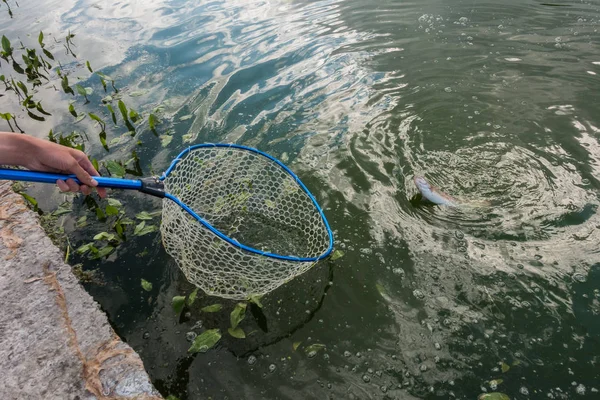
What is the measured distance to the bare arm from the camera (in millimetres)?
2387

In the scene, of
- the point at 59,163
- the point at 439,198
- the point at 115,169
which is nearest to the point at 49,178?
the point at 59,163

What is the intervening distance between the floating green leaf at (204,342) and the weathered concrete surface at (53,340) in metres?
0.44

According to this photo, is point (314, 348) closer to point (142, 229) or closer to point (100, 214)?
point (142, 229)

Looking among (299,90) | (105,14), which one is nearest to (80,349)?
(299,90)

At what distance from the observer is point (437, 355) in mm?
2605

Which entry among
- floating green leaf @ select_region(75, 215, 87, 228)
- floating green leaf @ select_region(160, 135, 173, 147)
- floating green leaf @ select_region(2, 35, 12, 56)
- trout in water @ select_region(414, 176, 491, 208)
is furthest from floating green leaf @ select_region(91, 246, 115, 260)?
floating green leaf @ select_region(2, 35, 12, 56)

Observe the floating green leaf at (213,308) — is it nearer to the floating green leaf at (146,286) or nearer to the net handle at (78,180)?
the floating green leaf at (146,286)

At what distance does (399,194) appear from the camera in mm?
3945

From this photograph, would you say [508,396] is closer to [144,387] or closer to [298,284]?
[298,284]

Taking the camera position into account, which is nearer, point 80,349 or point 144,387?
point 144,387

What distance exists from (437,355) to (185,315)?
1831 mm

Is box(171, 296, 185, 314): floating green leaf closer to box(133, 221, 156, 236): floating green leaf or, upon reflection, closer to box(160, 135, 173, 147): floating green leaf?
box(133, 221, 156, 236): floating green leaf

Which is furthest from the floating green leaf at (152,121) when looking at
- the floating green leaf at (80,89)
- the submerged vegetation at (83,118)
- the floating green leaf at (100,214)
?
the floating green leaf at (100,214)

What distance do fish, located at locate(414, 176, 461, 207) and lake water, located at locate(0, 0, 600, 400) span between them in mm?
101
